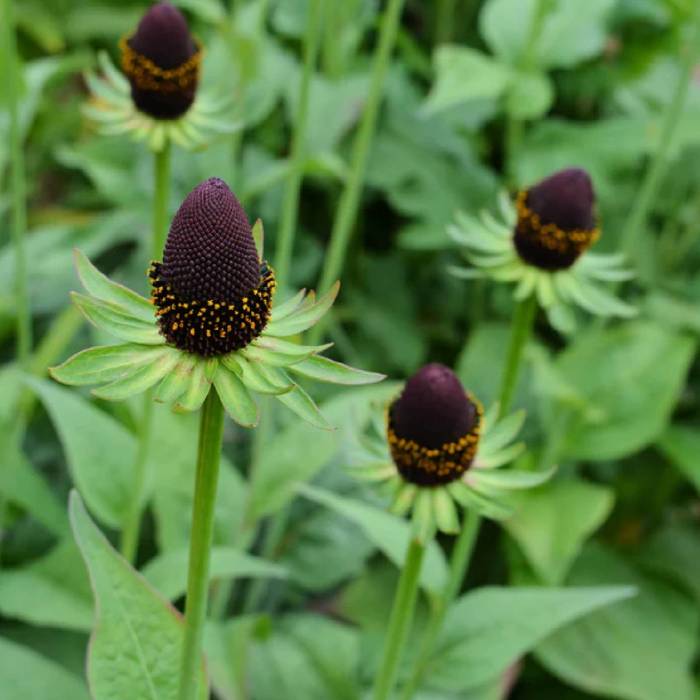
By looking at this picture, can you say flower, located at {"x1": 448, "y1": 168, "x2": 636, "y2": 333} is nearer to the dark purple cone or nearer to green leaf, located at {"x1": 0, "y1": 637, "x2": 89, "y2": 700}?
the dark purple cone

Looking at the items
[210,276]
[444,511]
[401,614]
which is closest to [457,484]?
[444,511]

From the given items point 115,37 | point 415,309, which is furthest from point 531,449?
point 115,37

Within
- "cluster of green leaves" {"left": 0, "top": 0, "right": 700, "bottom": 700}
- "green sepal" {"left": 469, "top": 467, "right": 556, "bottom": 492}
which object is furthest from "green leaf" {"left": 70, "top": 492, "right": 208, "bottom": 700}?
"green sepal" {"left": 469, "top": 467, "right": 556, "bottom": 492}

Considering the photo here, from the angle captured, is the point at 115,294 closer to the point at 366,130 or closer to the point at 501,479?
the point at 501,479

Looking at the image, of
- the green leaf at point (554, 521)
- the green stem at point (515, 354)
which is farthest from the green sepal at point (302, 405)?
the green leaf at point (554, 521)

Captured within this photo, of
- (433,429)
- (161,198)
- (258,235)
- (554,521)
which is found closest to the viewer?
(258,235)

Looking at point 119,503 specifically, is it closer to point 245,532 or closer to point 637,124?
point 245,532

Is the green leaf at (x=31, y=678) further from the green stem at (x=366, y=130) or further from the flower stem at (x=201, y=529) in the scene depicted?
the green stem at (x=366, y=130)
